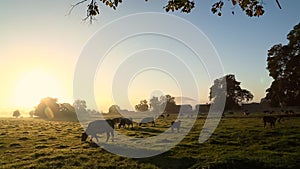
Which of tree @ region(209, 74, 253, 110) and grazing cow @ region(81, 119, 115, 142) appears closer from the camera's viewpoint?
grazing cow @ region(81, 119, 115, 142)

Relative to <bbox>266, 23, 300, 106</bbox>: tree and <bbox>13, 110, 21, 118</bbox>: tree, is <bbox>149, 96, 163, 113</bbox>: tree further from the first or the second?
<bbox>13, 110, 21, 118</bbox>: tree

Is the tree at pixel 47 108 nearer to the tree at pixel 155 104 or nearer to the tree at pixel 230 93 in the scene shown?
the tree at pixel 155 104

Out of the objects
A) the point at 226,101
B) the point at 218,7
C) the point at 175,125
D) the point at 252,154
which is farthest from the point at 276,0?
the point at 226,101

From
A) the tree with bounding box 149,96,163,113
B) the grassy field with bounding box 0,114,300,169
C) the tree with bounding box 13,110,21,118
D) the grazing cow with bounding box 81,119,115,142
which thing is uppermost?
the tree with bounding box 149,96,163,113

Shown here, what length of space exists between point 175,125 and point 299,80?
40.9 metres

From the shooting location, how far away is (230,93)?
9638cm

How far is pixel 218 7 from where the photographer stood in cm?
767

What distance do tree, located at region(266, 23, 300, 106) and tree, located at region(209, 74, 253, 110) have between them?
24124mm

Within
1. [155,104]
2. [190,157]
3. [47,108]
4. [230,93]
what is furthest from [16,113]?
[190,157]

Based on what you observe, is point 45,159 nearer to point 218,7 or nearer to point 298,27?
point 218,7

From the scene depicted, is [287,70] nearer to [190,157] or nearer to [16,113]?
[190,157]

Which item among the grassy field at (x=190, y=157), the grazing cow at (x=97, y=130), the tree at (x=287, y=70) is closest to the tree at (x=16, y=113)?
the tree at (x=287, y=70)

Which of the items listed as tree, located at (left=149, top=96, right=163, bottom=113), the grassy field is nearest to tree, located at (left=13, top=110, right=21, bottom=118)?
tree, located at (left=149, top=96, right=163, bottom=113)

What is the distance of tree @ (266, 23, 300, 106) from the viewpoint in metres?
62.4
